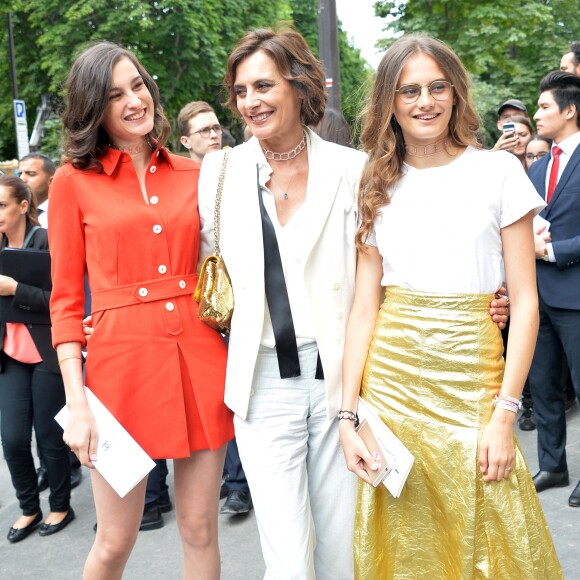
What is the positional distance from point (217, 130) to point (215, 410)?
10.6 feet

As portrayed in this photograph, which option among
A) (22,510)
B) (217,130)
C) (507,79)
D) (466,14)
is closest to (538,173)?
→ (217,130)

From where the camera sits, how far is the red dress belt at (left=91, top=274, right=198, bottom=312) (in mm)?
2818

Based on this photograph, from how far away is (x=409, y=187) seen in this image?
2646mm

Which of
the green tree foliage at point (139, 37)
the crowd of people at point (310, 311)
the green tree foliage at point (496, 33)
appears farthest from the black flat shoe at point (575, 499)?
the green tree foliage at point (139, 37)

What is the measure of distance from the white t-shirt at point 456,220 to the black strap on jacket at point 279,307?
13.9 inches

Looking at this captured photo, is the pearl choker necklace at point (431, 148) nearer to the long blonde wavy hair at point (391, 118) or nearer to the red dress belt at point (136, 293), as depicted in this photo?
the long blonde wavy hair at point (391, 118)

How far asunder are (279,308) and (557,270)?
261cm

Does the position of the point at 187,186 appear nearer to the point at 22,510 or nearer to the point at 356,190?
the point at 356,190

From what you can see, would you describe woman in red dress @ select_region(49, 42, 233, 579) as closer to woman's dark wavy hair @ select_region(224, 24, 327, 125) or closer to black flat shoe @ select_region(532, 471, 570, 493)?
woman's dark wavy hair @ select_region(224, 24, 327, 125)

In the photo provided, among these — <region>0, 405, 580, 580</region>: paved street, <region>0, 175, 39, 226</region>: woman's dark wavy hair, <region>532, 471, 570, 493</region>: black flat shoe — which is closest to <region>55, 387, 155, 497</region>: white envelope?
<region>0, 405, 580, 580</region>: paved street

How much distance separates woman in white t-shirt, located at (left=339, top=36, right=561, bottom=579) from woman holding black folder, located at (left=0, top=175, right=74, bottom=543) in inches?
104

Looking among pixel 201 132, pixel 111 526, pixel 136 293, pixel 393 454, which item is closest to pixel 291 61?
pixel 136 293

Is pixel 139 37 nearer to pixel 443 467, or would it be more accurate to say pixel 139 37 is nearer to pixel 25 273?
pixel 25 273

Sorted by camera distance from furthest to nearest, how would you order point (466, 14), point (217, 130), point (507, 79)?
1. point (507, 79)
2. point (466, 14)
3. point (217, 130)
